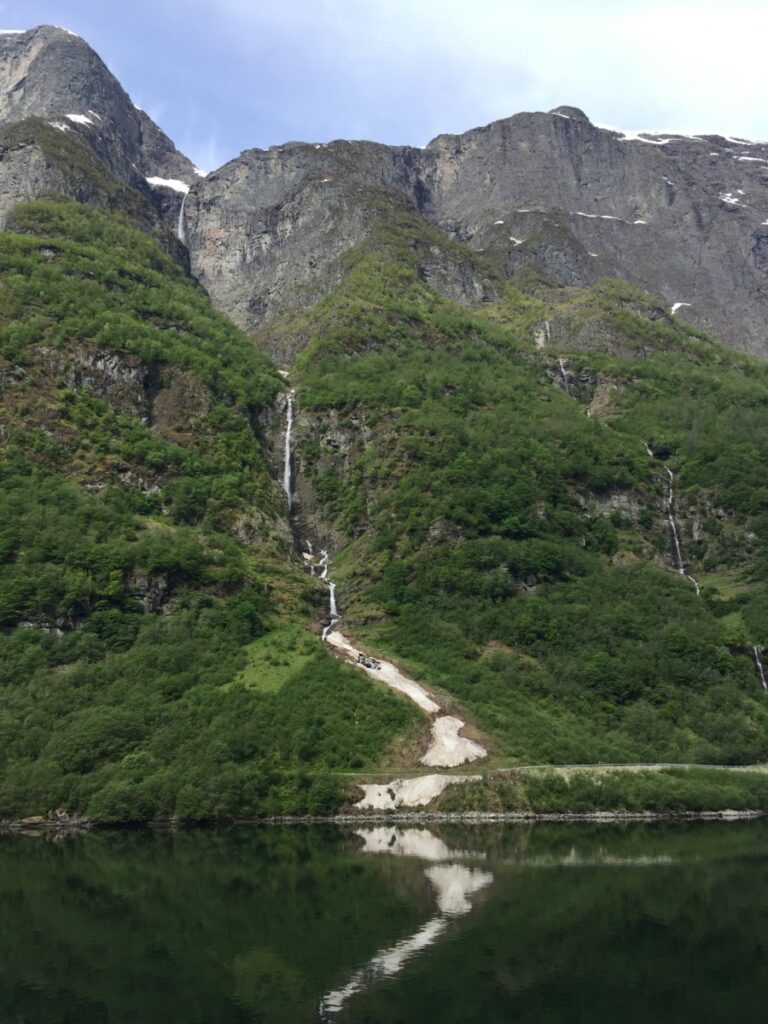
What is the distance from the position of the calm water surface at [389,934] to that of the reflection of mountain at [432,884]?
0.47 ft

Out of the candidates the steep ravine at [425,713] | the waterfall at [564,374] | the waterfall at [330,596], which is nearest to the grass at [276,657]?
the steep ravine at [425,713]

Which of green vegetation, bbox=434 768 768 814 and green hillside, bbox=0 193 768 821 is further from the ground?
green hillside, bbox=0 193 768 821

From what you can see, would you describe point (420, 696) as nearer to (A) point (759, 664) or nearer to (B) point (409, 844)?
(B) point (409, 844)

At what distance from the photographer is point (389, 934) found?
36.6 m

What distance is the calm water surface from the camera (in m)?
29.0

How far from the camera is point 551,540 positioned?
115m

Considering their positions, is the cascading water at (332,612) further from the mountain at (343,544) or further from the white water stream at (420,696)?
the mountain at (343,544)

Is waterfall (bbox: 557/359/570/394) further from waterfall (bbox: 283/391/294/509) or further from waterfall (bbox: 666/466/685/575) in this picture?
waterfall (bbox: 283/391/294/509)

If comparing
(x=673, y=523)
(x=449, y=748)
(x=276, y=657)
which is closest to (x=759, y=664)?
(x=673, y=523)

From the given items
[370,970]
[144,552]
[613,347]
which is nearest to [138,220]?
[613,347]

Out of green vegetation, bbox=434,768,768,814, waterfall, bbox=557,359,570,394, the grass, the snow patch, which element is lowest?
green vegetation, bbox=434,768,768,814

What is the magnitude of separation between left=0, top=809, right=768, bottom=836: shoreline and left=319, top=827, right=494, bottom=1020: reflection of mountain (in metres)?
3.44

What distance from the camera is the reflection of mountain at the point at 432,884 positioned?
30938mm

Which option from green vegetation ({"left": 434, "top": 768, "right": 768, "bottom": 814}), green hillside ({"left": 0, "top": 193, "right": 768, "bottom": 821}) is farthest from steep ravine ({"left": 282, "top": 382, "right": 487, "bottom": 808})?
green vegetation ({"left": 434, "top": 768, "right": 768, "bottom": 814})
